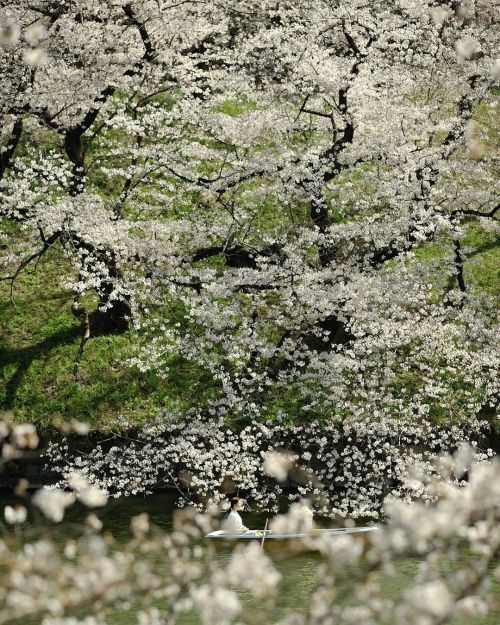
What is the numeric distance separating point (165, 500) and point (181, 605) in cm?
1247

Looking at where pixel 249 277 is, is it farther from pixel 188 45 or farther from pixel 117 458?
pixel 188 45

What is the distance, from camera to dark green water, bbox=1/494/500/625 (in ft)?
35.8

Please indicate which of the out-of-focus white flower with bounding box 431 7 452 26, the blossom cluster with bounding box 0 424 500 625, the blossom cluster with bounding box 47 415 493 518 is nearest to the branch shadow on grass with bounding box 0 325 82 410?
the blossom cluster with bounding box 47 415 493 518

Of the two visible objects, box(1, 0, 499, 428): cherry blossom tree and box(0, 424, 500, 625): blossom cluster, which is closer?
box(0, 424, 500, 625): blossom cluster

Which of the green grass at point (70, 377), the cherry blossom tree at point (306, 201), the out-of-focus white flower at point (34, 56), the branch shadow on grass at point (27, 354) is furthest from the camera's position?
the branch shadow on grass at point (27, 354)

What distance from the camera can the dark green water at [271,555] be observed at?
35.8 feet

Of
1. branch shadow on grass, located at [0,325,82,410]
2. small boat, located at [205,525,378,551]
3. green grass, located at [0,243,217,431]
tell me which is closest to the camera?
small boat, located at [205,525,378,551]

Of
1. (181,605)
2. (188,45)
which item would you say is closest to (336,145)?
(188,45)

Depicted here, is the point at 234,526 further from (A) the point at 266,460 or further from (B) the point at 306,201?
(B) the point at 306,201

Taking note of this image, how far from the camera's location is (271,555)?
13945 millimetres

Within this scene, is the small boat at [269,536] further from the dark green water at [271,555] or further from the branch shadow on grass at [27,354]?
the branch shadow on grass at [27,354]

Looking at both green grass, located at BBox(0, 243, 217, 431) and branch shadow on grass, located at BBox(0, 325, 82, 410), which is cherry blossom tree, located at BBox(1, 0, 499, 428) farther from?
branch shadow on grass, located at BBox(0, 325, 82, 410)

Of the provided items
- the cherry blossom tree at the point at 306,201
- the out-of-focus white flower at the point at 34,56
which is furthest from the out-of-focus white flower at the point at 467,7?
the out-of-focus white flower at the point at 34,56

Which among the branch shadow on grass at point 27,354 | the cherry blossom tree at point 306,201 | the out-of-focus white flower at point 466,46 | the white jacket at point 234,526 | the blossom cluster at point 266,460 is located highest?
the out-of-focus white flower at point 466,46
